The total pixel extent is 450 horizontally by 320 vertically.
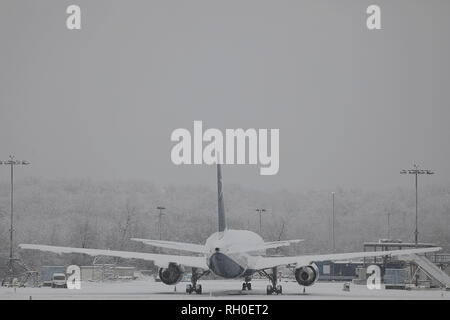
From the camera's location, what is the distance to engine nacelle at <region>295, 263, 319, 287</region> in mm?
63719

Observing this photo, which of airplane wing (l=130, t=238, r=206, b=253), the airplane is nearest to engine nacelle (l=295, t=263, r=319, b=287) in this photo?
the airplane

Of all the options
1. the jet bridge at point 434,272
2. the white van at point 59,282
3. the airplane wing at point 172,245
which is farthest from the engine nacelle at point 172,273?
the jet bridge at point 434,272

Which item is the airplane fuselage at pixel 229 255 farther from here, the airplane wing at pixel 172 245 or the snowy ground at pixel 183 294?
the snowy ground at pixel 183 294

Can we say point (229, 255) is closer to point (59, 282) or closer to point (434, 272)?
point (59, 282)

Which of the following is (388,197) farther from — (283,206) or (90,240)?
(90,240)

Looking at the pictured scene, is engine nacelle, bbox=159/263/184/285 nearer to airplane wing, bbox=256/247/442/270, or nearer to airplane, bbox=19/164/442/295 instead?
airplane, bbox=19/164/442/295

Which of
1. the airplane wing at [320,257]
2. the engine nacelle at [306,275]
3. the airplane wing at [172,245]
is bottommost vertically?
the engine nacelle at [306,275]

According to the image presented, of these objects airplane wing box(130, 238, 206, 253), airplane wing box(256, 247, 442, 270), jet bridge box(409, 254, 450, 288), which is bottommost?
jet bridge box(409, 254, 450, 288)

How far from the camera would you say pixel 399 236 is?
150375 mm

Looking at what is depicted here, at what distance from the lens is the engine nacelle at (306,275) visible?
63.7 meters

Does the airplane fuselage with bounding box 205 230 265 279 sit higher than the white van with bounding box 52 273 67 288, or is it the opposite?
the airplane fuselage with bounding box 205 230 265 279
